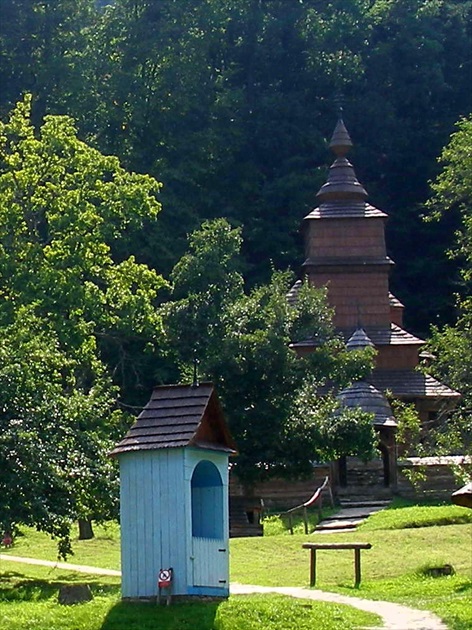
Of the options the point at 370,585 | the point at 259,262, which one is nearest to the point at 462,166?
the point at 370,585

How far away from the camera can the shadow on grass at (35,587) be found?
22125mm

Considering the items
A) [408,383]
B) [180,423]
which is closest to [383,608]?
[180,423]

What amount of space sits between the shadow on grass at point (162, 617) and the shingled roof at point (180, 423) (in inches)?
84.2

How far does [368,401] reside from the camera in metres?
42.1

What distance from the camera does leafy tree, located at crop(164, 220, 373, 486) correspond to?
118 ft

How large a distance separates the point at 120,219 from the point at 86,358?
9116 mm

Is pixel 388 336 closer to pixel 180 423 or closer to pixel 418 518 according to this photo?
pixel 418 518

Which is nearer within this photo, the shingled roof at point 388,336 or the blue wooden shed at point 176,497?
the blue wooden shed at point 176,497

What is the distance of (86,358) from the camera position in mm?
35531

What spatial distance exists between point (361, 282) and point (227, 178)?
53.0 ft

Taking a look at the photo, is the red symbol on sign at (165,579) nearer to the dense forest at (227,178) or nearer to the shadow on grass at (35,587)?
the shadow on grass at (35,587)

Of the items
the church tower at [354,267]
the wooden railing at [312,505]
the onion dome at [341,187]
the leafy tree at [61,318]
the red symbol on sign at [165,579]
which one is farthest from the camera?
the onion dome at [341,187]

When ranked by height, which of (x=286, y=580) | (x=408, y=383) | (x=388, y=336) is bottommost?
(x=286, y=580)

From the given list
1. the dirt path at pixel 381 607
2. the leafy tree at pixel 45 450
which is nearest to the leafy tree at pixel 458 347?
the leafy tree at pixel 45 450
